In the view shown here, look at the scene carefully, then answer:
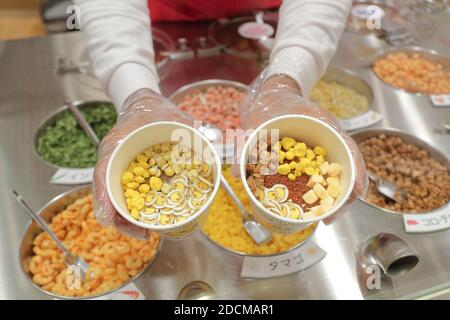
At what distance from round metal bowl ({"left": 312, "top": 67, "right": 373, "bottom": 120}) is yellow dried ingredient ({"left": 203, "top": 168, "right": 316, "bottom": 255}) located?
775 millimetres

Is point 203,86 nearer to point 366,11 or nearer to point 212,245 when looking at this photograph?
point 212,245

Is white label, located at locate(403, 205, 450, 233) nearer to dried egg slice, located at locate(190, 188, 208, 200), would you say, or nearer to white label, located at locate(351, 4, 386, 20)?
dried egg slice, located at locate(190, 188, 208, 200)

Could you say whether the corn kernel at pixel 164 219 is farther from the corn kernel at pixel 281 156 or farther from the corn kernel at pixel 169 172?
the corn kernel at pixel 281 156

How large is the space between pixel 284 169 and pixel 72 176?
2.74 feet

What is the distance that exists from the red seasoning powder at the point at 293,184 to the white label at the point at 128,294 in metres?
0.53

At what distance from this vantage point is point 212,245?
116 cm

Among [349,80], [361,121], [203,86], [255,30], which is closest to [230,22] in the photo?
[255,30]

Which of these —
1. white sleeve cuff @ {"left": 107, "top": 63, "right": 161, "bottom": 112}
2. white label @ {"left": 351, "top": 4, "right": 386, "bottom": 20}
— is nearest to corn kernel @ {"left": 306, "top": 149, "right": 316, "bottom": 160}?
white sleeve cuff @ {"left": 107, "top": 63, "right": 161, "bottom": 112}

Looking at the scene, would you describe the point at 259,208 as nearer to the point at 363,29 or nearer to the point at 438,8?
the point at 363,29

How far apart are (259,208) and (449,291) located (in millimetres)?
744

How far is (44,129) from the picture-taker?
1.49 meters

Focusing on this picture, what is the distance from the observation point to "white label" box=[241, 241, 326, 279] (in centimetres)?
109

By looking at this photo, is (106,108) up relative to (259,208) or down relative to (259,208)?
down
